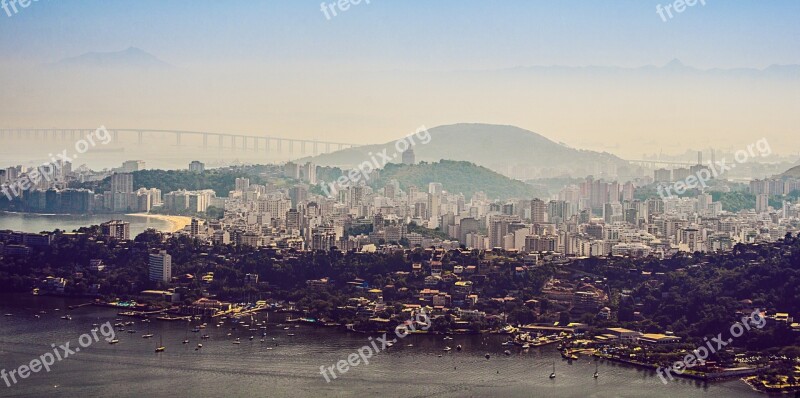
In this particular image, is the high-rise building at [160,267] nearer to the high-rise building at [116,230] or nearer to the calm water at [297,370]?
the calm water at [297,370]

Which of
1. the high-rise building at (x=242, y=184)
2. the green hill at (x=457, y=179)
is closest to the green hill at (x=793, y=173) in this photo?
the green hill at (x=457, y=179)

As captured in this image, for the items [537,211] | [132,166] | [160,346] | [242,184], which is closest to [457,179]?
[242,184]

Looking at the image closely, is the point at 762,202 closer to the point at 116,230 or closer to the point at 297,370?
the point at 116,230

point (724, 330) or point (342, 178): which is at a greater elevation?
point (342, 178)

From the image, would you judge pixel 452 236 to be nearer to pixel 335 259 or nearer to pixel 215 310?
pixel 335 259

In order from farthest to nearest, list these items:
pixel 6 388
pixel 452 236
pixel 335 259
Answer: pixel 452 236 → pixel 335 259 → pixel 6 388

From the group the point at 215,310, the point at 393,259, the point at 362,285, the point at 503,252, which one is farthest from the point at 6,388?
the point at 503,252
